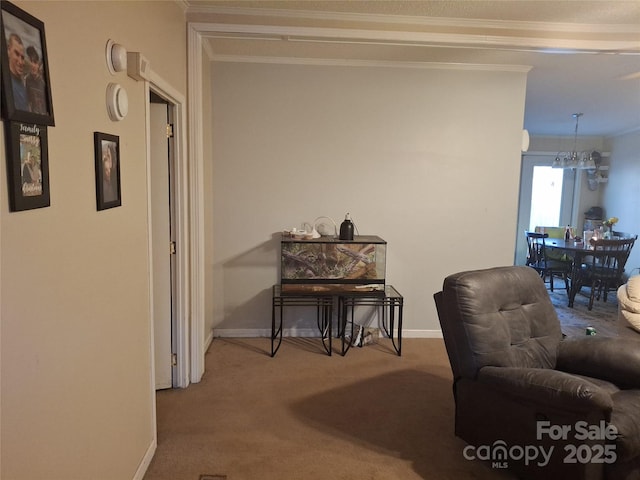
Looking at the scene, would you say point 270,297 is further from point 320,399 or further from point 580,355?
point 580,355

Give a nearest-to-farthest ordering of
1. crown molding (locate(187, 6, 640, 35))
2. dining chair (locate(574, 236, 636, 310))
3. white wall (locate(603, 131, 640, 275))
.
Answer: crown molding (locate(187, 6, 640, 35)) → dining chair (locate(574, 236, 636, 310)) → white wall (locate(603, 131, 640, 275))

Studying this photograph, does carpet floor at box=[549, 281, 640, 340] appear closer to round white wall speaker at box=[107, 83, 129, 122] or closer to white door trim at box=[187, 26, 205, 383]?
white door trim at box=[187, 26, 205, 383]

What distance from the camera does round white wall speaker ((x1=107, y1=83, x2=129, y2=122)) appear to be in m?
1.68

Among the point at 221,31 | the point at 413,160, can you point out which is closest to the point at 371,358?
the point at 413,160

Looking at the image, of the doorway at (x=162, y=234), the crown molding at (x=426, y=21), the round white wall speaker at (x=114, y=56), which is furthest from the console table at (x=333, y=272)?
the round white wall speaker at (x=114, y=56)

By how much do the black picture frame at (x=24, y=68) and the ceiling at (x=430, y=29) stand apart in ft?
6.25

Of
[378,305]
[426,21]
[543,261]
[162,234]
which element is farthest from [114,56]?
[543,261]

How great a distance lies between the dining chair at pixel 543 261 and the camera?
605 centimetres

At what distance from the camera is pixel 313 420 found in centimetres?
266

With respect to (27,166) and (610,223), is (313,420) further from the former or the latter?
(610,223)

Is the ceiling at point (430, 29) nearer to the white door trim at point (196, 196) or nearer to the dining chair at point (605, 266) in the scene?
the white door trim at point (196, 196)

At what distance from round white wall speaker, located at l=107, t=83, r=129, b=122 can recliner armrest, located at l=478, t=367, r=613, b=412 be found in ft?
6.48

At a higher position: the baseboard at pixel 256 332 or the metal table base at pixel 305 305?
the metal table base at pixel 305 305

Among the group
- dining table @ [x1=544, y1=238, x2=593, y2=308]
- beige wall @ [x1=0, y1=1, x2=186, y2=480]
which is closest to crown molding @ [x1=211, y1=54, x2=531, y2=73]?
beige wall @ [x1=0, y1=1, x2=186, y2=480]
